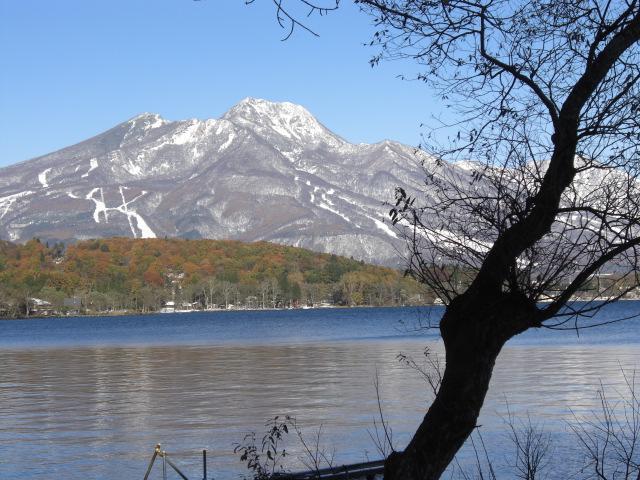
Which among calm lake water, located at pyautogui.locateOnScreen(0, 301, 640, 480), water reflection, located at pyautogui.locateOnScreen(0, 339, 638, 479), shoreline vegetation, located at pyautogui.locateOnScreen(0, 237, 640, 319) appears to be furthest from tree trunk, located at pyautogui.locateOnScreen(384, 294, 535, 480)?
shoreline vegetation, located at pyautogui.locateOnScreen(0, 237, 640, 319)

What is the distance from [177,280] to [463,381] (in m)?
187

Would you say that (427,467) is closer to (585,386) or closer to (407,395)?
(407,395)

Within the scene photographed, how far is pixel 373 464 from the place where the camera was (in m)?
12.5

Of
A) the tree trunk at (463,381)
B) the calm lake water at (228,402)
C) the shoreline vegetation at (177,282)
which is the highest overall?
the shoreline vegetation at (177,282)

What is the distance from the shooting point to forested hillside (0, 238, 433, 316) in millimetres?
177000

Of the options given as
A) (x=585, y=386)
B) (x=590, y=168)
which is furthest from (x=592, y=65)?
(x=585, y=386)

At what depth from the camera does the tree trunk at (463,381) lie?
5516 mm

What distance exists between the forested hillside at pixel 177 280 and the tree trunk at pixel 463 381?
165 m

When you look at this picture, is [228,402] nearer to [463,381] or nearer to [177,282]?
[463,381]

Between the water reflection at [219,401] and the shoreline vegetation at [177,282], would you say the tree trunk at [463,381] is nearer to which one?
the water reflection at [219,401]

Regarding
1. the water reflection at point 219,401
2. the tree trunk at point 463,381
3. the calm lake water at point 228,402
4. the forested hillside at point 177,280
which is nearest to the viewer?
the tree trunk at point 463,381

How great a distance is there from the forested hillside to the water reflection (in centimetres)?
13037

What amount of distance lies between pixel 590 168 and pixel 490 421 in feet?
54.2

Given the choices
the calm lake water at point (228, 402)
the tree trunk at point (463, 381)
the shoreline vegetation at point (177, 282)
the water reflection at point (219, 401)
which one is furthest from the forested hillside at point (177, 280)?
the tree trunk at point (463, 381)
